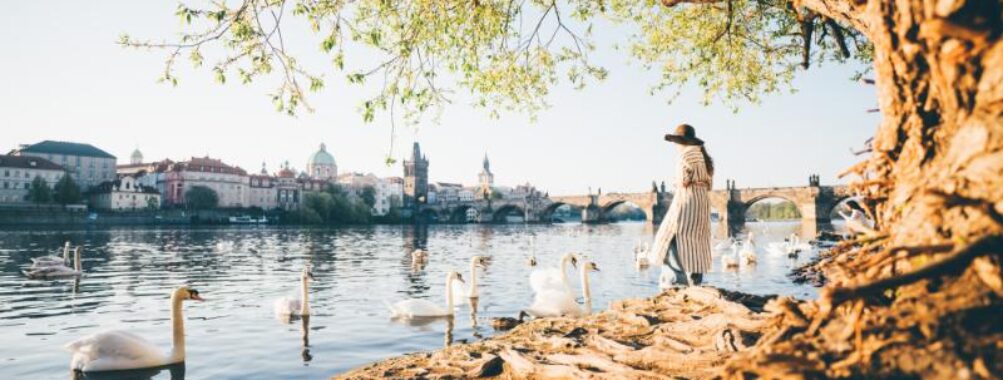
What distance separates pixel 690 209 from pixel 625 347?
10.4 feet

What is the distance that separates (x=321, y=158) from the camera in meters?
165

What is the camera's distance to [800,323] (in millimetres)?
2012

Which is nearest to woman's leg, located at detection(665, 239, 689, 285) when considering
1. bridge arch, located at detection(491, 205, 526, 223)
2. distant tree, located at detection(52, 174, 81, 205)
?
distant tree, located at detection(52, 174, 81, 205)

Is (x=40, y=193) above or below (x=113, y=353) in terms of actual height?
above

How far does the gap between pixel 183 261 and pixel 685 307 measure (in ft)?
80.5

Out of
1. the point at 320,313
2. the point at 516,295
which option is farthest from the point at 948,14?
the point at 516,295

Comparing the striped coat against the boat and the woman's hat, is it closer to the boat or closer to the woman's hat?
the woman's hat

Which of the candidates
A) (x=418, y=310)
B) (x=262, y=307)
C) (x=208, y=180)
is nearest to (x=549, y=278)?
(x=418, y=310)

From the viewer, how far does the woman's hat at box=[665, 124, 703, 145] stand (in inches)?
273

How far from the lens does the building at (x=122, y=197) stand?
9662cm

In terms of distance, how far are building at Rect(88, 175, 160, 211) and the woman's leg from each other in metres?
106

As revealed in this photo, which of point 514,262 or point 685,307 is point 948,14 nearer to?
point 685,307

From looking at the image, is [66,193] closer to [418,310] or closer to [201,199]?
[201,199]

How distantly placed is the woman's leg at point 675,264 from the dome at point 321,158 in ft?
542
